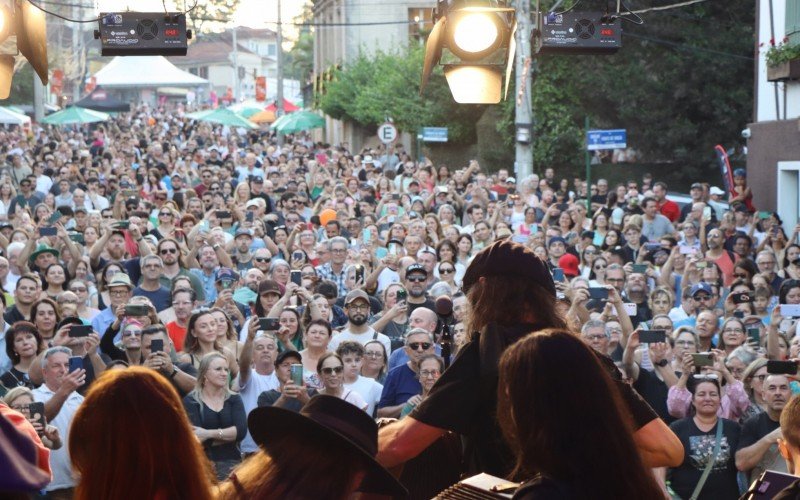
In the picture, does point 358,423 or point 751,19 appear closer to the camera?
point 358,423

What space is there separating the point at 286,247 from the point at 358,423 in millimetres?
11751

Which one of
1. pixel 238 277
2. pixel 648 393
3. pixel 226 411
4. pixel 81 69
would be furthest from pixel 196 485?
pixel 81 69

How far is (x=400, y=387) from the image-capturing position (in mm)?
8016

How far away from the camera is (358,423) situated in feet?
9.37

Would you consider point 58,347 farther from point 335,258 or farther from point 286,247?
point 286,247

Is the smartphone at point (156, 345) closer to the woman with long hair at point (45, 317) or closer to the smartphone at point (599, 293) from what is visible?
the woman with long hair at point (45, 317)

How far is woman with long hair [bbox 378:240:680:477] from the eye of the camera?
3416 mm

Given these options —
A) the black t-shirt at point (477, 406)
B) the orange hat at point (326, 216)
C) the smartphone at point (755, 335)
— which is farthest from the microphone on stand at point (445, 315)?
the orange hat at point (326, 216)

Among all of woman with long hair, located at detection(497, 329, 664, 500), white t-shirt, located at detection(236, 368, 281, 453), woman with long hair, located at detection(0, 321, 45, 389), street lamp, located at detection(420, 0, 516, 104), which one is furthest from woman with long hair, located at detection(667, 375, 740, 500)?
woman with long hair, located at detection(497, 329, 664, 500)

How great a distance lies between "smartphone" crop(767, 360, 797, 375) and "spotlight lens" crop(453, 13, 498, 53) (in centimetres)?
246

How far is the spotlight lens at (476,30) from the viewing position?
754 centimetres

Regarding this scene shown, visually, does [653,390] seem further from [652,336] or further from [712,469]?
[712,469]

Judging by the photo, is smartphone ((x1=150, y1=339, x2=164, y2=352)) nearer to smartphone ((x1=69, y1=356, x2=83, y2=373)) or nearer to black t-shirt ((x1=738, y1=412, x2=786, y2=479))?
smartphone ((x1=69, y1=356, x2=83, y2=373))

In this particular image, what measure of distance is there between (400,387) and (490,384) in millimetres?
4584
